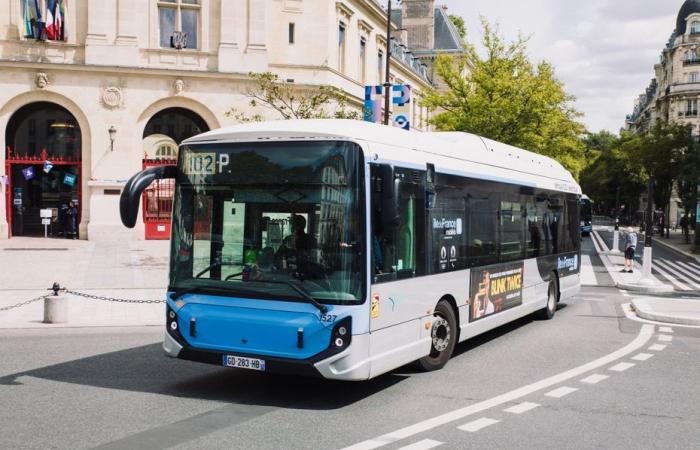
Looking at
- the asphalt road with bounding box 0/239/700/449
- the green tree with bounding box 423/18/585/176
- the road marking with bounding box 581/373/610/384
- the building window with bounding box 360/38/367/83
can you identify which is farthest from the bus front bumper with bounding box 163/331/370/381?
the building window with bounding box 360/38/367/83

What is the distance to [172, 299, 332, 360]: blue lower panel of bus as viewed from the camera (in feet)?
26.1

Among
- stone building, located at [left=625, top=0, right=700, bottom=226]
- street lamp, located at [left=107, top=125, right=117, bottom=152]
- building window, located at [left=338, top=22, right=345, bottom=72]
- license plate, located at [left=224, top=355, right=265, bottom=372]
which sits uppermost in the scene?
stone building, located at [left=625, top=0, right=700, bottom=226]

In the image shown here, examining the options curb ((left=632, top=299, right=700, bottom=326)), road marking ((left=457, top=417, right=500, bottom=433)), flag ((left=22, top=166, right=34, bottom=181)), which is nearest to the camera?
road marking ((left=457, top=417, right=500, bottom=433))

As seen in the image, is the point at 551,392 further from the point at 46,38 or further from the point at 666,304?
the point at 46,38

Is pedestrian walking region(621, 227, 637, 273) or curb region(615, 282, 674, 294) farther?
pedestrian walking region(621, 227, 637, 273)

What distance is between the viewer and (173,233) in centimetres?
885

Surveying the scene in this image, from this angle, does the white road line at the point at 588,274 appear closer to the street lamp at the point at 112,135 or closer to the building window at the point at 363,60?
the building window at the point at 363,60

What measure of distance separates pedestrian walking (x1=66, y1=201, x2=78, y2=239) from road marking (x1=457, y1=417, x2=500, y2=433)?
1120 inches

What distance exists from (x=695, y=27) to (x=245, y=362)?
339ft

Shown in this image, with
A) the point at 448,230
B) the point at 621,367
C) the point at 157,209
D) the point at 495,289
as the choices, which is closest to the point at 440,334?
the point at 448,230

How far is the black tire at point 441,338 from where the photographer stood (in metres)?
9.99

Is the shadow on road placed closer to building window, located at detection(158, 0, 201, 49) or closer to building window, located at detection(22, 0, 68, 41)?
building window, located at detection(22, 0, 68, 41)

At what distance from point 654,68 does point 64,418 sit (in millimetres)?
129259

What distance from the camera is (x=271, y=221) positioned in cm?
827
